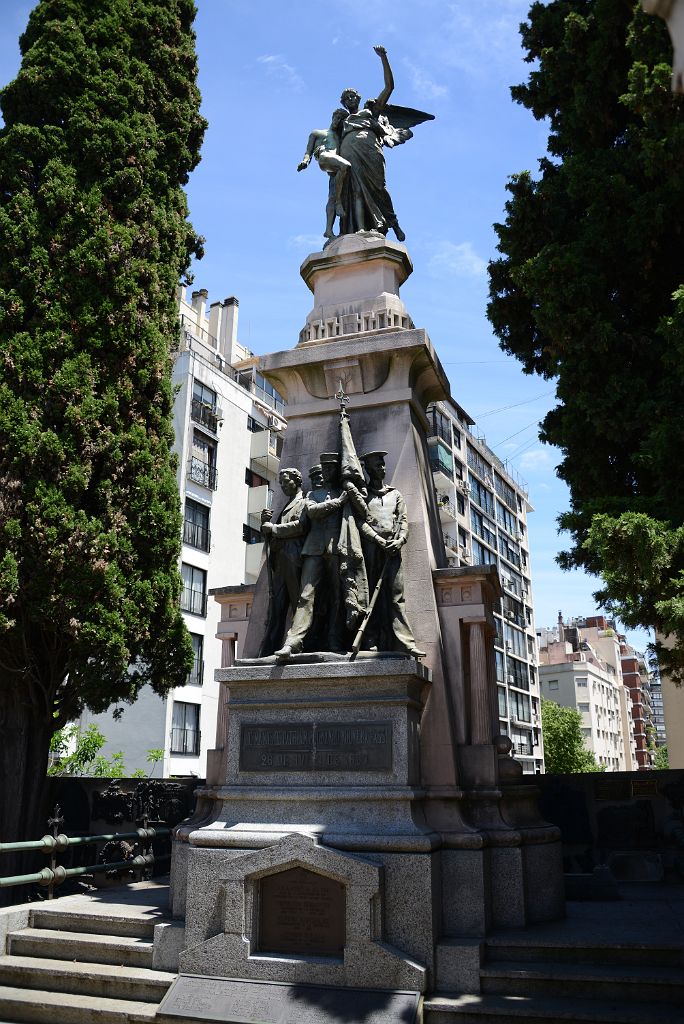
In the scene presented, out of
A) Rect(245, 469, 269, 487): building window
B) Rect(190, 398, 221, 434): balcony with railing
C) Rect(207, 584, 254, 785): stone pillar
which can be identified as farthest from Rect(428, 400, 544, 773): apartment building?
Rect(207, 584, 254, 785): stone pillar

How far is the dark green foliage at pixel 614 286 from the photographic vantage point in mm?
8414

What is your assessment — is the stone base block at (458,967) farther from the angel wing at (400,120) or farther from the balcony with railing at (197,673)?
the balcony with railing at (197,673)

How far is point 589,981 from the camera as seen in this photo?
601 centimetres

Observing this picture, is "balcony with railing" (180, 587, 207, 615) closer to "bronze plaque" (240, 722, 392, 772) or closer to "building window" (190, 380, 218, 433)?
"building window" (190, 380, 218, 433)

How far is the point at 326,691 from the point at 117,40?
14.0 m

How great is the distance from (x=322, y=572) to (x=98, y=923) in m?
3.96

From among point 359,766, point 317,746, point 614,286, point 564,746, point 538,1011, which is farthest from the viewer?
point 564,746

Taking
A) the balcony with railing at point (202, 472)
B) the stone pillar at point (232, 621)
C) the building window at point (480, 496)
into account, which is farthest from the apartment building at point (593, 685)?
the stone pillar at point (232, 621)

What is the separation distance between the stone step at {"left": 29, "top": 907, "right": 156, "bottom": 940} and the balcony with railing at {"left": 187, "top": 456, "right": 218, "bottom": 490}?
71.3 feet

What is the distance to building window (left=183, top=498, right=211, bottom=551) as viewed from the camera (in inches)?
1119

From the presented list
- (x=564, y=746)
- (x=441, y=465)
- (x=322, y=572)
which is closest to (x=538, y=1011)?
(x=322, y=572)

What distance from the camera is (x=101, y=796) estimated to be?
492 inches

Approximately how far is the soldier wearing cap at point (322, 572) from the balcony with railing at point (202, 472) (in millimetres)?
21077

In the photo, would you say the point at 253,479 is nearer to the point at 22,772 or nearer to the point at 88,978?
the point at 22,772
